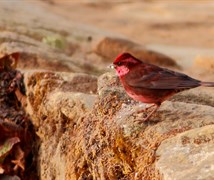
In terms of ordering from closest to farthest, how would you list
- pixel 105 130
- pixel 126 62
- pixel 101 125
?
pixel 126 62 < pixel 105 130 < pixel 101 125

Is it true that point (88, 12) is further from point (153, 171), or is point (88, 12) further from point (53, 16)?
point (153, 171)

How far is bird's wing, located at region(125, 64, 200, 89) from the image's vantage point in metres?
4.57

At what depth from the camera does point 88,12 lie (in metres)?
16.0

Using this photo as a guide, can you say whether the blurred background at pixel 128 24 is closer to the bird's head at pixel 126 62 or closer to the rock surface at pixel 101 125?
the rock surface at pixel 101 125

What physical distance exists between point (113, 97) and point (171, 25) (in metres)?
9.65

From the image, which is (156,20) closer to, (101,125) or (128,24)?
(128,24)

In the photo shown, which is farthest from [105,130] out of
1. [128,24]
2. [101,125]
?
[128,24]

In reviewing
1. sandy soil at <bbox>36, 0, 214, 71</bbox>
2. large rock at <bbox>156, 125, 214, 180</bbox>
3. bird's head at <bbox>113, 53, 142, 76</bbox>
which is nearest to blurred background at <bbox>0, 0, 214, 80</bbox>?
sandy soil at <bbox>36, 0, 214, 71</bbox>

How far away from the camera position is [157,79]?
4.63 metres

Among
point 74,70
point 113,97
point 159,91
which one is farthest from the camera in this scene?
point 74,70

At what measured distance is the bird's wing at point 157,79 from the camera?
4575 mm

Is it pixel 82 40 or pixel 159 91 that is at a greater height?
pixel 159 91

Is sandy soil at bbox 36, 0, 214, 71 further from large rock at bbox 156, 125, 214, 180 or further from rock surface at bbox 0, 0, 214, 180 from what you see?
large rock at bbox 156, 125, 214, 180

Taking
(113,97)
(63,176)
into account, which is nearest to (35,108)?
(63,176)
